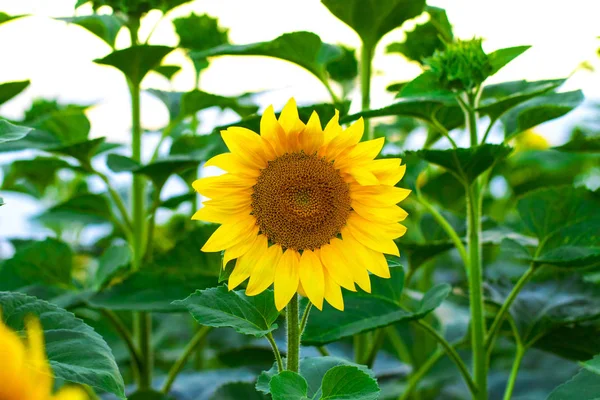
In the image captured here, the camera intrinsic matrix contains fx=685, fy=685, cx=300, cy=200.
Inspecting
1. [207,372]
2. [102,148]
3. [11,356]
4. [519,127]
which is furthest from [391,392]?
[11,356]

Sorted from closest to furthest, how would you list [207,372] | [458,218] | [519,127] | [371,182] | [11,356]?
1. [11,356]
2. [371,182]
3. [519,127]
4. [458,218]
5. [207,372]

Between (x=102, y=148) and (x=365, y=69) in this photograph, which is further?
(x=102, y=148)

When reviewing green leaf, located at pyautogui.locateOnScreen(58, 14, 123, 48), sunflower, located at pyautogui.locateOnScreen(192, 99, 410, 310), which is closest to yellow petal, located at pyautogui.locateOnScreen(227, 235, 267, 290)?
sunflower, located at pyautogui.locateOnScreen(192, 99, 410, 310)

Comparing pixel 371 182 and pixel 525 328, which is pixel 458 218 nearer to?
pixel 525 328

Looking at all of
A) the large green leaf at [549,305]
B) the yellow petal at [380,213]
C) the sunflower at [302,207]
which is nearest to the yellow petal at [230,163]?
the sunflower at [302,207]

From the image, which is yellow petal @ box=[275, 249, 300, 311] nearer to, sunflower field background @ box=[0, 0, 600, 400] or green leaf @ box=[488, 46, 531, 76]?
sunflower field background @ box=[0, 0, 600, 400]
